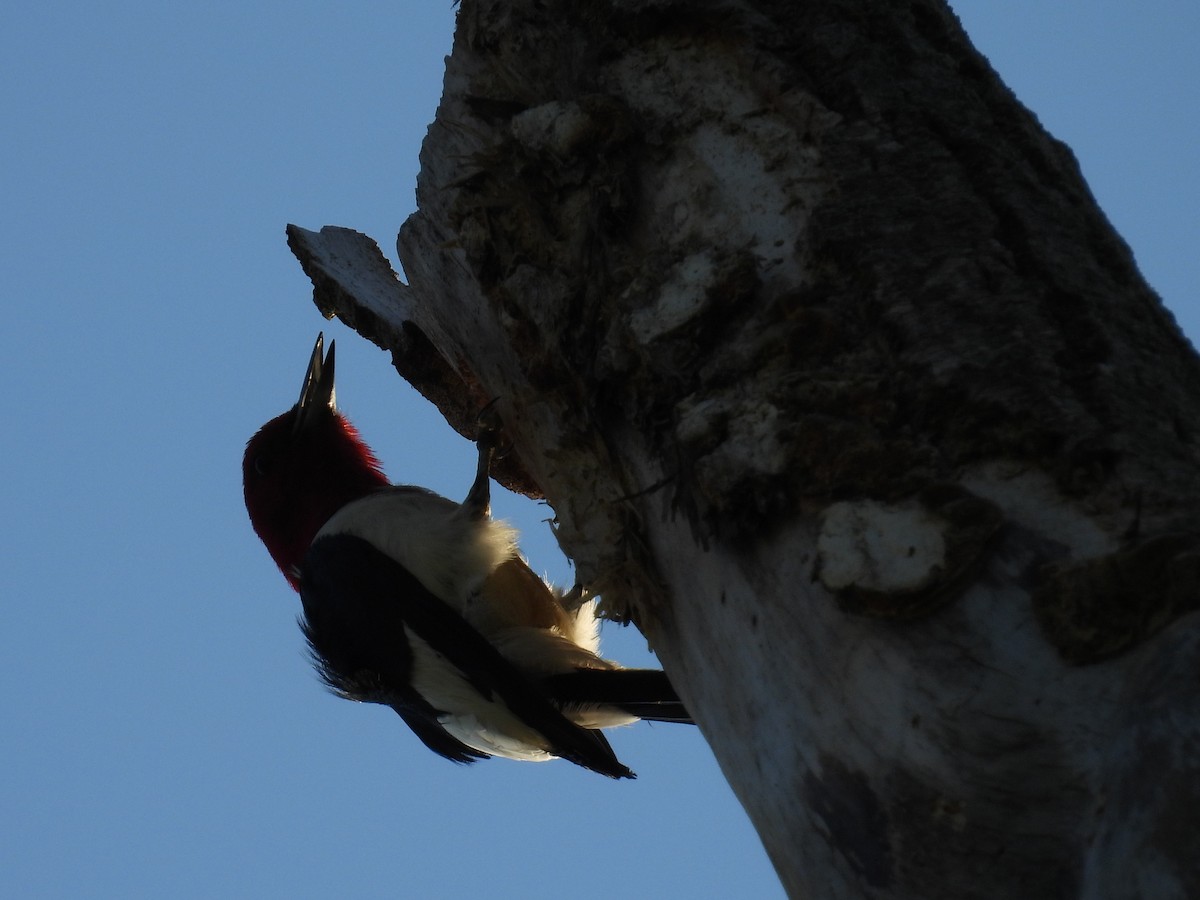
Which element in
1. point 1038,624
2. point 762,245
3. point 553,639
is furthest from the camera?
point 553,639

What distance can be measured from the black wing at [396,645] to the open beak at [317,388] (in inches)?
27.6

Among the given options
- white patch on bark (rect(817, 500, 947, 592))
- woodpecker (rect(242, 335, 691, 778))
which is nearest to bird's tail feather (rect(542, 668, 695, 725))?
woodpecker (rect(242, 335, 691, 778))

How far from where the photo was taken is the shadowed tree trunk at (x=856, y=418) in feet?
4.01

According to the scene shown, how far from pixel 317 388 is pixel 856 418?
3019mm

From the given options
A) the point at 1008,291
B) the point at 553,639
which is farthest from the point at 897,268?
the point at 553,639

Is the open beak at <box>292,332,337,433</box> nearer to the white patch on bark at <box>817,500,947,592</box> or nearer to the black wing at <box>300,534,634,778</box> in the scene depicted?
the black wing at <box>300,534,634,778</box>

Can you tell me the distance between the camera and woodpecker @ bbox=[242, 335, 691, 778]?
3.15 meters

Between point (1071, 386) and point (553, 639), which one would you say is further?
point (553, 639)

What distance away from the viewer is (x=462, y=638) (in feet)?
10.7

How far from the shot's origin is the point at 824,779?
4.65 feet

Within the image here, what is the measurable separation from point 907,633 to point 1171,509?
30cm

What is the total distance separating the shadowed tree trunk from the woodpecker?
94 centimetres

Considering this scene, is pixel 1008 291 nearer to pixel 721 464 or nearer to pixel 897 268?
pixel 897 268

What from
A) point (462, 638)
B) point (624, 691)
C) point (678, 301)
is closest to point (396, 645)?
point (462, 638)
